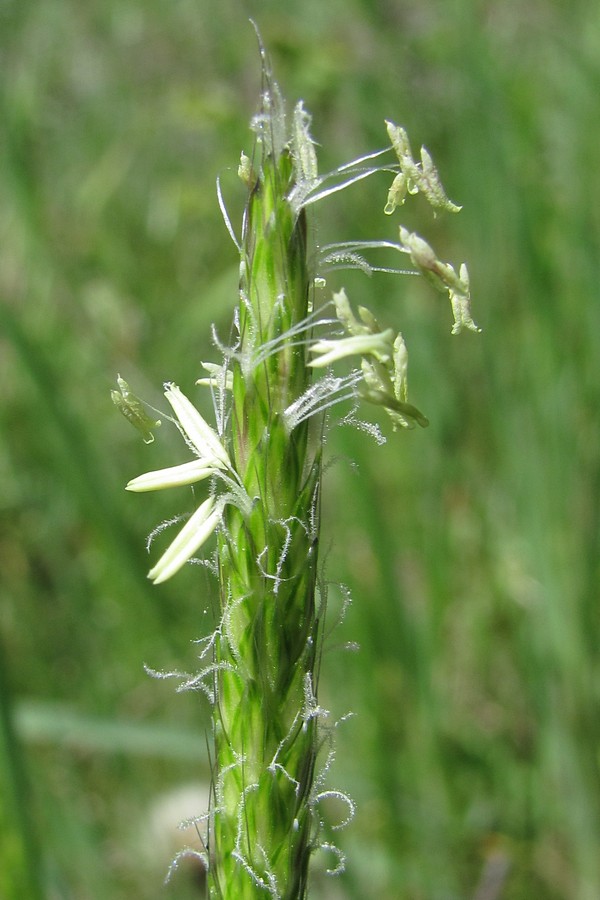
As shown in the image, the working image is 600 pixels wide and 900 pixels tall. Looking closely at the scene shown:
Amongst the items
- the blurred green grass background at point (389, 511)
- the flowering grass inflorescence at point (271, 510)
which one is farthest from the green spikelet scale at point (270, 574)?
the blurred green grass background at point (389, 511)

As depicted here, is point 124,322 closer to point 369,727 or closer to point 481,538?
point 481,538

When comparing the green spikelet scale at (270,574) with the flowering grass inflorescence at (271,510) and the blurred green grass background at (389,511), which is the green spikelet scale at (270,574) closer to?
the flowering grass inflorescence at (271,510)

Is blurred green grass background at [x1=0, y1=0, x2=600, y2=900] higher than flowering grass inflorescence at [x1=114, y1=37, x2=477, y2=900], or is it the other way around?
blurred green grass background at [x1=0, y1=0, x2=600, y2=900]

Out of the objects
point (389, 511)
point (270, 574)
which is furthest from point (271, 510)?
point (389, 511)

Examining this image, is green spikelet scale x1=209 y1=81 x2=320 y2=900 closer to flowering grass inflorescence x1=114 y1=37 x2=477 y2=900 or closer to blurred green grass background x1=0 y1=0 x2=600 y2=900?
flowering grass inflorescence x1=114 y1=37 x2=477 y2=900

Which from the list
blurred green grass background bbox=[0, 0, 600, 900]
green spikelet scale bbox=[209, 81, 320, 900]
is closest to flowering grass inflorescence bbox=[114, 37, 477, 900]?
green spikelet scale bbox=[209, 81, 320, 900]
